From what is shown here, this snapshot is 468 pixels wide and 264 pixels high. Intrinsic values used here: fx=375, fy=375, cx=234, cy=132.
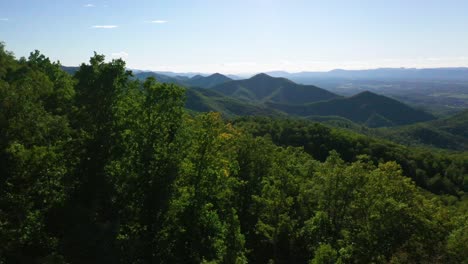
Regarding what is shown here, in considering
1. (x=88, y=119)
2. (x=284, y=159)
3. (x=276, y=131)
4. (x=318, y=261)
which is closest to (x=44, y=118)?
(x=88, y=119)

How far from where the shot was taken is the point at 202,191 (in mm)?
37125

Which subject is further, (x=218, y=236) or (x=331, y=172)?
(x=331, y=172)

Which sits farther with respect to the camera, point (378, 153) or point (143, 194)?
point (378, 153)

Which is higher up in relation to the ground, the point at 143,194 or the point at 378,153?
the point at 143,194

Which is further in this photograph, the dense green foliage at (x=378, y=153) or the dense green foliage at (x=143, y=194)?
the dense green foliage at (x=378, y=153)

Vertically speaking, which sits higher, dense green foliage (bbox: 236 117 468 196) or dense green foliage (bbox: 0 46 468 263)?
dense green foliage (bbox: 0 46 468 263)

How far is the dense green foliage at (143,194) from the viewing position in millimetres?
28266

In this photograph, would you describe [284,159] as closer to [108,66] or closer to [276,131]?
[108,66]

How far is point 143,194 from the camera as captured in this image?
34125 millimetres

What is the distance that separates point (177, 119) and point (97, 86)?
26.3ft

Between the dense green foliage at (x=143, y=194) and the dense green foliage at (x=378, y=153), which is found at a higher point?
the dense green foliage at (x=143, y=194)

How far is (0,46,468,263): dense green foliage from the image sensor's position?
28266 mm

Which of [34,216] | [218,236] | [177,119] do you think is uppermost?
[177,119]

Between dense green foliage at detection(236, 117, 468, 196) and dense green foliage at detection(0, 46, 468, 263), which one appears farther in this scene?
dense green foliage at detection(236, 117, 468, 196)
